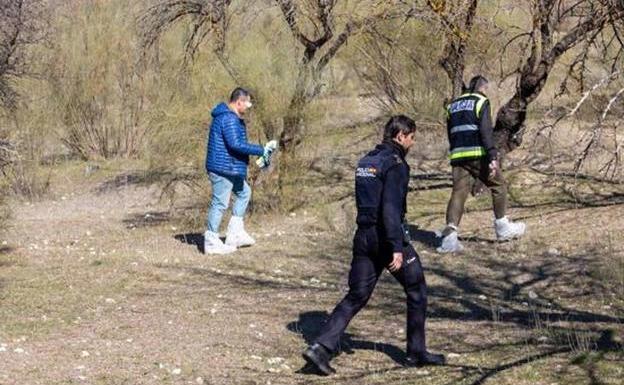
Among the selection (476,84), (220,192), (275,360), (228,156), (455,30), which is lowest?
(275,360)

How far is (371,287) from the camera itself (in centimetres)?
725

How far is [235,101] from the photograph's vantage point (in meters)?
11.2

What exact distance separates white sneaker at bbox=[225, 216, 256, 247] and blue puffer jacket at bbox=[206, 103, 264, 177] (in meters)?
0.56

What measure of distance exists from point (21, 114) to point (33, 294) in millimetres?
8287

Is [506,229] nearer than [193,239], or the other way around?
[506,229]

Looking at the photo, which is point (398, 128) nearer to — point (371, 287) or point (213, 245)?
point (371, 287)

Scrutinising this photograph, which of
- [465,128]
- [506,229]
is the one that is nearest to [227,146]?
[465,128]

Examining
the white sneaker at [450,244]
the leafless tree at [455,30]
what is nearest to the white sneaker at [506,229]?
the white sneaker at [450,244]

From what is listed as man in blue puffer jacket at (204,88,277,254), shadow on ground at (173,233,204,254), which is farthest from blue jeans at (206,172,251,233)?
shadow on ground at (173,233,204,254)

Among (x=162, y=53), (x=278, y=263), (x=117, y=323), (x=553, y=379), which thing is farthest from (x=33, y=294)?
(x=162, y=53)

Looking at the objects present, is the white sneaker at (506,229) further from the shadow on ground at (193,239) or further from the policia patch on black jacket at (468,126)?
the shadow on ground at (193,239)

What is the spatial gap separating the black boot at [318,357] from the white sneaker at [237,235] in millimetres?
4603

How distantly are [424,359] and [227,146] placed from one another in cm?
457

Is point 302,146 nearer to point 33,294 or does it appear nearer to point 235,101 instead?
point 235,101
